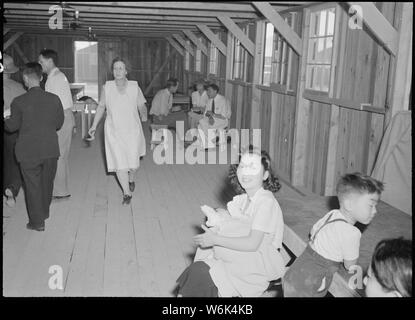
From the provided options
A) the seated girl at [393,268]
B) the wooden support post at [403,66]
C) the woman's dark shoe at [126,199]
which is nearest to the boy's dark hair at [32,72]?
the woman's dark shoe at [126,199]

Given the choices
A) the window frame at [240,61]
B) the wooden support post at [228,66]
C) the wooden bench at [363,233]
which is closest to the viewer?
the wooden bench at [363,233]

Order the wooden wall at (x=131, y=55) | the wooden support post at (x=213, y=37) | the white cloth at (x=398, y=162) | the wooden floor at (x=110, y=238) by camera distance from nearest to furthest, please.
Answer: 1. the white cloth at (x=398, y=162)
2. the wooden floor at (x=110, y=238)
3. the wooden support post at (x=213, y=37)
4. the wooden wall at (x=131, y=55)

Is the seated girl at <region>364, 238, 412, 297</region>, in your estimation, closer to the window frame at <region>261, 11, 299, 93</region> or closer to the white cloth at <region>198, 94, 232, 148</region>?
the window frame at <region>261, 11, 299, 93</region>

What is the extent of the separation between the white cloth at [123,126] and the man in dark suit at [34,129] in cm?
85

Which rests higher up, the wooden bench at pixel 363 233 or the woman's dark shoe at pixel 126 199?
the wooden bench at pixel 363 233

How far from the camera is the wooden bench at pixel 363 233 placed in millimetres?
2609

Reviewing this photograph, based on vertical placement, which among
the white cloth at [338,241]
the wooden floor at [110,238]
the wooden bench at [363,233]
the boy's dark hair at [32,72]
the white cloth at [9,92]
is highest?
the boy's dark hair at [32,72]

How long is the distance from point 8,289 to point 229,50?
7624 millimetres

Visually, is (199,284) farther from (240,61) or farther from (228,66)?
(228,66)

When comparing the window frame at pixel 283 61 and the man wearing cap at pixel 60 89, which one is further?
the window frame at pixel 283 61

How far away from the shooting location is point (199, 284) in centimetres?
260

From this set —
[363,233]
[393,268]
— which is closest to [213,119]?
[363,233]

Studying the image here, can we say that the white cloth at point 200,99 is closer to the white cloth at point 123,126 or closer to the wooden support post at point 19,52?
the white cloth at point 123,126

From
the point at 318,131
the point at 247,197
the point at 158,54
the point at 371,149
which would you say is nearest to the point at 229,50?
the point at 318,131
